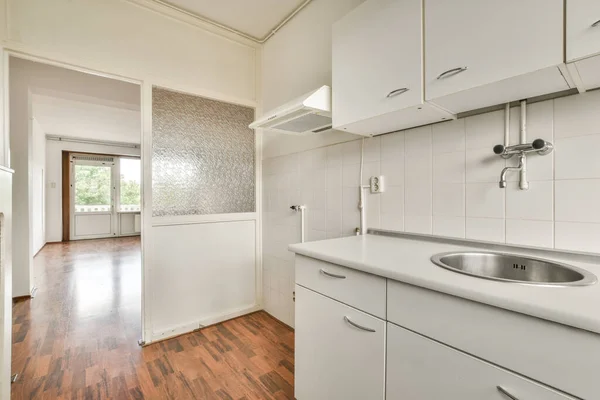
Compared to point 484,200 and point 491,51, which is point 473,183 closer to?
point 484,200

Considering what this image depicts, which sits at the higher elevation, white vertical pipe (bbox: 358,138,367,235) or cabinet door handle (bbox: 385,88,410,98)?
→ cabinet door handle (bbox: 385,88,410,98)

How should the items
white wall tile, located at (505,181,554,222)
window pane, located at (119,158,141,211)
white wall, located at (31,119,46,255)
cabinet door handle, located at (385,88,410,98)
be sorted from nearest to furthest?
white wall tile, located at (505,181,554,222)
cabinet door handle, located at (385,88,410,98)
white wall, located at (31,119,46,255)
window pane, located at (119,158,141,211)

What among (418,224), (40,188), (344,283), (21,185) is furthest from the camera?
(40,188)

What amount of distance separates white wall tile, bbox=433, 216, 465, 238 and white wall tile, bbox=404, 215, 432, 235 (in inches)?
1.4

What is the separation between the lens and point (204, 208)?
2396 mm

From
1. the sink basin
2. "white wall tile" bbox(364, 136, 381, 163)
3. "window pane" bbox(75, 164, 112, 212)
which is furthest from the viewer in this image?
"window pane" bbox(75, 164, 112, 212)

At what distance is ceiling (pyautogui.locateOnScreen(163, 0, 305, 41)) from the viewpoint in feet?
6.89

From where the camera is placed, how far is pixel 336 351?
1.14 metres

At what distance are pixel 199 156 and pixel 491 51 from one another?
2.13 meters

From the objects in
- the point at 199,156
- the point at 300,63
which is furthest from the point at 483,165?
the point at 199,156

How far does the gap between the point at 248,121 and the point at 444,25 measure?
1.96 metres

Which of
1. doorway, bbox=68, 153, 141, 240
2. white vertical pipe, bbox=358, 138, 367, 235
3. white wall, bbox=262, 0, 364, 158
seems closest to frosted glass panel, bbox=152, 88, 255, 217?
white wall, bbox=262, 0, 364, 158

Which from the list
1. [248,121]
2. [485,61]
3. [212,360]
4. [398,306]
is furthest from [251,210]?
[485,61]

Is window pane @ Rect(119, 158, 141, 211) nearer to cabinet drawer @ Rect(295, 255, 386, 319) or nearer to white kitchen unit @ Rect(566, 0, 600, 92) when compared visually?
cabinet drawer @ Rect(295, 255, 386, 319)
